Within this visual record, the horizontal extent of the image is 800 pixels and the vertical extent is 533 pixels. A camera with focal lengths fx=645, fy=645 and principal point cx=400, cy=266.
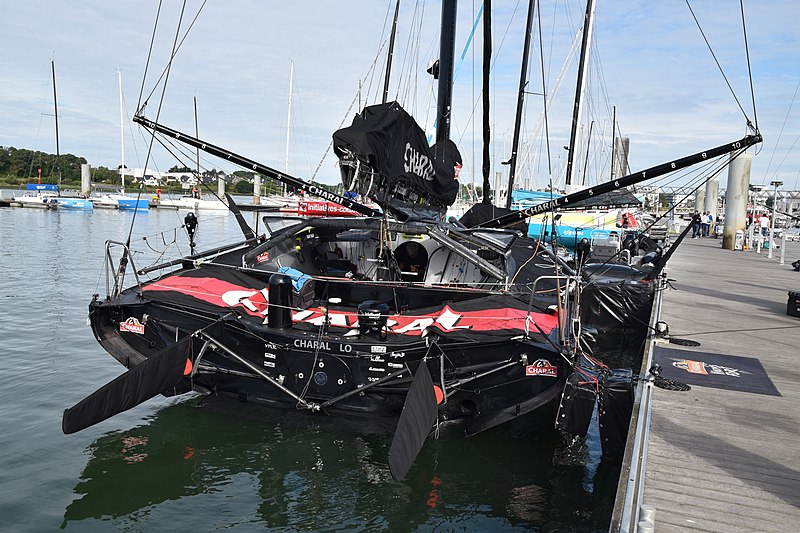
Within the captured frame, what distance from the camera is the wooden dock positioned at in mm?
4766

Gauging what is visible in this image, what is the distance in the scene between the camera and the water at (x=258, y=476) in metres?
6.22

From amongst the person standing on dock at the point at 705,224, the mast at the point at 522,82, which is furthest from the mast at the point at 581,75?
the person standing on dock at the point at 705,224

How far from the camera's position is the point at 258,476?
7.05m

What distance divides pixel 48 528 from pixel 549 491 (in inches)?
197

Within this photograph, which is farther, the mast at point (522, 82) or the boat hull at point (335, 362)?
the mast at point (522, 82)

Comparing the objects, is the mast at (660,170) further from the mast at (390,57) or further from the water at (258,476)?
the mast at (390,57)

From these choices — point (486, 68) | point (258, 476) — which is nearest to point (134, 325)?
point (258, 476)

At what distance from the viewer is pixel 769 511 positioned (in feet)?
15.7

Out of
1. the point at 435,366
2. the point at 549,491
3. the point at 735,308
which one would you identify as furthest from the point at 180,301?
the point at 735,308

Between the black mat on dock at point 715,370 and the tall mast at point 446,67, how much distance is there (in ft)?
18.1

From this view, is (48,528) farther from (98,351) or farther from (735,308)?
(735,308)

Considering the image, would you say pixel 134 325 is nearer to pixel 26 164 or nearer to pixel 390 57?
pixel 390 57

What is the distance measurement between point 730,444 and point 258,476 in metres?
4.79

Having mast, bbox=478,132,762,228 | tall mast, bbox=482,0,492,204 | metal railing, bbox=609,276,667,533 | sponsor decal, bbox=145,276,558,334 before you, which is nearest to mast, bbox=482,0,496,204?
tall mast, bbox=482,0,492,204
